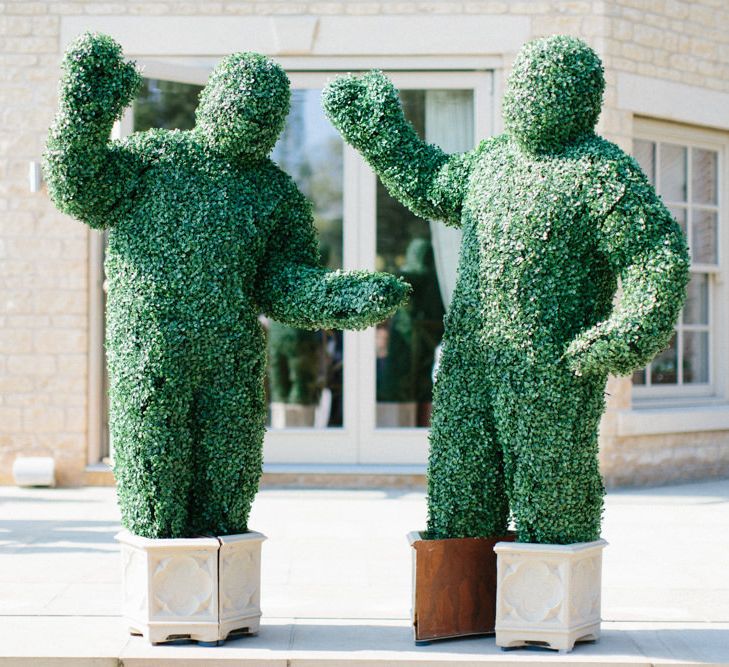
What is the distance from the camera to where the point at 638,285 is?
3.59m

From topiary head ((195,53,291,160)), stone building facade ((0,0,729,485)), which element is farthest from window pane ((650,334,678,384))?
topiary head ((195,53,291,160))

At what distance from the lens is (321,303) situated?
3.84 meters

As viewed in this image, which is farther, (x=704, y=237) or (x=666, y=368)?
(x=704, y=237)

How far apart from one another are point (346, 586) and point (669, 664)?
170cm

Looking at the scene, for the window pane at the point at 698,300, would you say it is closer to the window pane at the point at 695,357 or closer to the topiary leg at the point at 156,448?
the window pane at the point at 695,357

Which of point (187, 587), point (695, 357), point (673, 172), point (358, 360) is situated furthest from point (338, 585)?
point (673, 172)

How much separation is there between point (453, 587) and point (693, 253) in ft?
18.0

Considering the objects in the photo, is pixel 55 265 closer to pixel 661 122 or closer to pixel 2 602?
pixel 2 602

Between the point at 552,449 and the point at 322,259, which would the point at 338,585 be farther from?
the point at 322,259

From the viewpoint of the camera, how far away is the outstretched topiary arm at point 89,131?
371 centimetres

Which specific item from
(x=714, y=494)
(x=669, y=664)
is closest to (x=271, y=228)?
(x=669, y=664)

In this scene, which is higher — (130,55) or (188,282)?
(130,55)

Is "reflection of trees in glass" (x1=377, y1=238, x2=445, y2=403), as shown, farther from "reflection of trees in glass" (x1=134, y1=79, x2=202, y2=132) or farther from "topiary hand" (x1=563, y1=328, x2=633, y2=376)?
"topiary hand" (x1=563, y1=328, x2=633, y2=376)

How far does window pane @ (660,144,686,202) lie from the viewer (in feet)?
27.1
